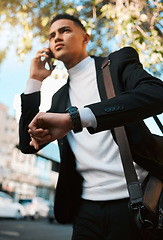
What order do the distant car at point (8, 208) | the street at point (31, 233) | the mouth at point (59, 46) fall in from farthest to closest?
the distant car at point (8, 208), the street at point (31, 233), the mouth at point (59, 46)

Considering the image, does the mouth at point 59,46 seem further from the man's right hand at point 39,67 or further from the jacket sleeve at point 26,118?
the jacket sleeve at point 26,118

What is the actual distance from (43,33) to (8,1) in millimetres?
961

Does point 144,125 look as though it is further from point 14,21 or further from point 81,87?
point 14,21

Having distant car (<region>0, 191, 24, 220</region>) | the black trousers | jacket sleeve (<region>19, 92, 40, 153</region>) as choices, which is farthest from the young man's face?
distant car (<region>0, 191, 24, 220</region>)

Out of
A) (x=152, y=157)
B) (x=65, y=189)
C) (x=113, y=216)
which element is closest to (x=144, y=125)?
(x=152, y=157)

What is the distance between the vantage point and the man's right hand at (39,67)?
1.89 metres

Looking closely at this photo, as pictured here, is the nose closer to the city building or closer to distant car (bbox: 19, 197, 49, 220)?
distant car (bbox: 19, 197, 49, 220)

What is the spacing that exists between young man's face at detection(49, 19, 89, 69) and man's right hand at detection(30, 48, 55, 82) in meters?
0.10

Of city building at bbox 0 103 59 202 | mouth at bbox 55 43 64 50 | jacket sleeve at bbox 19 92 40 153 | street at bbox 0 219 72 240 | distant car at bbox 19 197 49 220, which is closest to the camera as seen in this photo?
jacket sleeve at bbox 19 92 40 153

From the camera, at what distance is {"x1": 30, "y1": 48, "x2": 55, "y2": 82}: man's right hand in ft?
6.20

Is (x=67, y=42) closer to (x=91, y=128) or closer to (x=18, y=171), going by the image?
(x=91, y=128)

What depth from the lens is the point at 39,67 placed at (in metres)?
1.94

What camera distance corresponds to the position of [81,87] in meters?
1.86

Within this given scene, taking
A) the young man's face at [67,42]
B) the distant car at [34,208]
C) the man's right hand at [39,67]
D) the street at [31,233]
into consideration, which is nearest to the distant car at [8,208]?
the distant car at [34,208]
